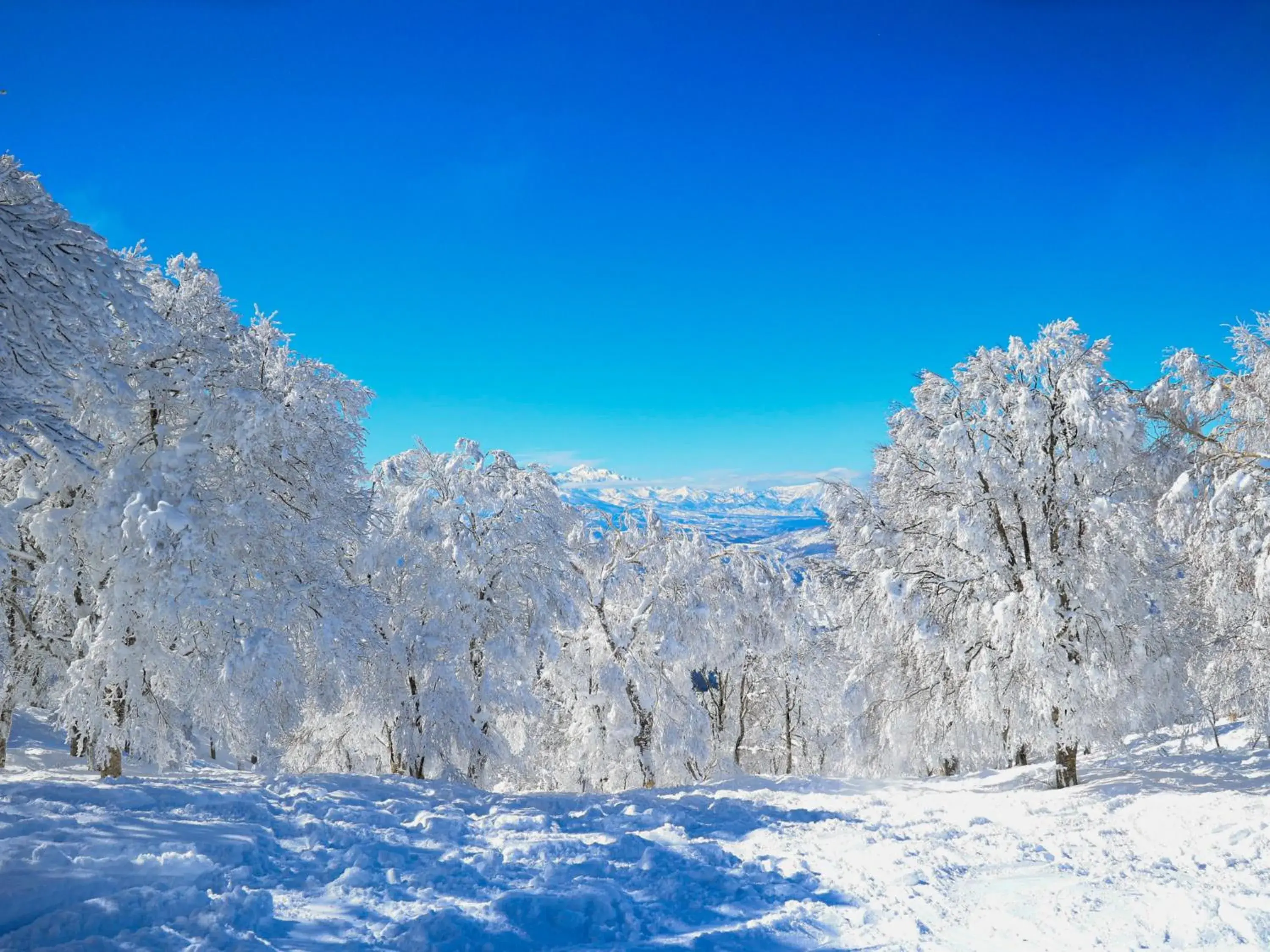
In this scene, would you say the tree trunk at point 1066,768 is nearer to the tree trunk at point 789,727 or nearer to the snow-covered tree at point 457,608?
the snow-covered tree at point 457,608

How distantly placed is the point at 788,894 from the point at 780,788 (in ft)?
23.0

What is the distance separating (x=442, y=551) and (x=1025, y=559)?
11853mm

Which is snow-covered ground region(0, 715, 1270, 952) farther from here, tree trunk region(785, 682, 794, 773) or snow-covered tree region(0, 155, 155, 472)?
tree trunk region(785, 682, 794, 773)

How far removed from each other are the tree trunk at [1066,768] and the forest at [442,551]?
2.0 inches

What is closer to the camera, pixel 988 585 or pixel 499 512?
pixel 988 585

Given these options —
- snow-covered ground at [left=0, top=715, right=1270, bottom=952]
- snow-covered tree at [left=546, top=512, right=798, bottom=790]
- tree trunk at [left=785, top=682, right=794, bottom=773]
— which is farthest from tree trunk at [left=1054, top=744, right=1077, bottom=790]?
tree trunk at [left=785, top=682, right=794, bottom=773]

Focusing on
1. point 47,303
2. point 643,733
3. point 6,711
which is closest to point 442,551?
point 643,733

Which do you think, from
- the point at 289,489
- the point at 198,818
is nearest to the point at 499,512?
the point at 289,489

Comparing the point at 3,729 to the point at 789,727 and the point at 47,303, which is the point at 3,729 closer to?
the point at 47,303

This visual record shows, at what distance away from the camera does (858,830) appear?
940 cm

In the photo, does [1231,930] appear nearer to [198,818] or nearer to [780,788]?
[780,788]

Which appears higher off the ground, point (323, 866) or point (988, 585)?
point (988, 585)

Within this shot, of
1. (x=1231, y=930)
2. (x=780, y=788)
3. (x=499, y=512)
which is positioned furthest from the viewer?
(x=499, y=512)

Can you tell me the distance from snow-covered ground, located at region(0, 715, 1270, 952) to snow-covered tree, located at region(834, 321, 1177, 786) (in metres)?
1.79
